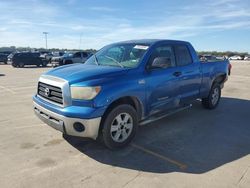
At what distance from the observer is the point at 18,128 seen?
5602mm

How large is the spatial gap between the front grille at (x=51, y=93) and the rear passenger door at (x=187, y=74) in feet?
8.76

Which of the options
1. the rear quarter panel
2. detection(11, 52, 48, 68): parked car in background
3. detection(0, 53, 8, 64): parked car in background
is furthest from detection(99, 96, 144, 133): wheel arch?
detection(0, 53, 8, 64): parked car in background

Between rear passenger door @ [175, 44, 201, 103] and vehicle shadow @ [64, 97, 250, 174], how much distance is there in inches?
26.7

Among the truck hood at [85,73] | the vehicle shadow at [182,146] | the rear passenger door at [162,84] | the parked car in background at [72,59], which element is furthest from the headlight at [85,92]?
the parked car in background at [72,59]

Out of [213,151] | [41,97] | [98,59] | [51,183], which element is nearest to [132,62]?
[98,59]

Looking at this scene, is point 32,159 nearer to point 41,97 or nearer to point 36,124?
point 41,97

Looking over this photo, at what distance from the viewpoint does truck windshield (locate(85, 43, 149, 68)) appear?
493 centimetres

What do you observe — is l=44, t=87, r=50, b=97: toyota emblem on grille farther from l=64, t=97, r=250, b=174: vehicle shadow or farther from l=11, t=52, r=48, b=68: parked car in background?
l=11, t=52, r=48, b=68: parked car in background

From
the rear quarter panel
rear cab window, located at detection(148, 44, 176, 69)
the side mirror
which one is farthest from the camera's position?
the rear quarter panel

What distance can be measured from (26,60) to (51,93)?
2705cm

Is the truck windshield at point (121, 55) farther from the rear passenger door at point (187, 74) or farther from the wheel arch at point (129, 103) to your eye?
the rear passenger door at point (187, 74)

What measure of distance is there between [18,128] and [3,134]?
16.6 inches

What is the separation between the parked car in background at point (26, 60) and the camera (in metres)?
28.5

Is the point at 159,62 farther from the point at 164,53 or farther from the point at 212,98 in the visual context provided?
the point at 212,98
